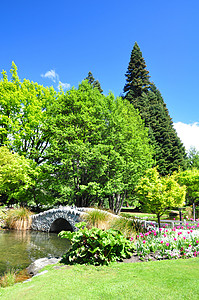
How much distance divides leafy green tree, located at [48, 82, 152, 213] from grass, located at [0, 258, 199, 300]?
36.2 feet

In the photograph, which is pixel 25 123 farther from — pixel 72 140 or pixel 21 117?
pixel 72 140

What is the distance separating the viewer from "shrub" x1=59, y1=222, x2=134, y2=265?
20.4 ft

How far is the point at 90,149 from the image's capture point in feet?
58.9

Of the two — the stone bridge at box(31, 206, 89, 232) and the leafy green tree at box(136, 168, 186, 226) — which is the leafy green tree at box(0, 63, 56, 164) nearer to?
the stone bridge at box(31, 206, 89, 232)

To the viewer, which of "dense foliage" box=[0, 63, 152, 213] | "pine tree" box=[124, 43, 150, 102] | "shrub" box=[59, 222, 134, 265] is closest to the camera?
"shrub" box=[59, 222, 134, 265]

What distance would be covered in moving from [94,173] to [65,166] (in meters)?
2.62

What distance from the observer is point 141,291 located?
414 centimetres

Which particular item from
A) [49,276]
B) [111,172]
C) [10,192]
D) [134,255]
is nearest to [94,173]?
[111,172]

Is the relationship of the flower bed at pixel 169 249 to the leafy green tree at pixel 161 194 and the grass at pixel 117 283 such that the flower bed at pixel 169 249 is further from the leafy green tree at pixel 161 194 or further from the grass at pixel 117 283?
the leafy green tree at pixel 161 194

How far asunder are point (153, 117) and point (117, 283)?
38486mm

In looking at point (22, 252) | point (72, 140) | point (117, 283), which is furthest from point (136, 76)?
point (117, 283)

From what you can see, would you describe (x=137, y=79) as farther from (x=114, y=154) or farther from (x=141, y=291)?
(x=141, y=291)

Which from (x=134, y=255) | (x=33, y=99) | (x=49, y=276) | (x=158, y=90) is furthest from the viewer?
(x=158, y=90)

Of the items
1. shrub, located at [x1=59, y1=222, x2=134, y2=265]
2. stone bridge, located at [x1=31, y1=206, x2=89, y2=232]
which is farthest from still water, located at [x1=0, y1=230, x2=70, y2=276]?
shrub, located at [x1=59, y1=222, x2=134, y2=265]
